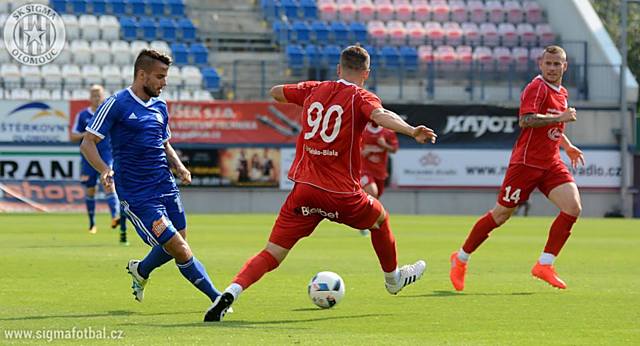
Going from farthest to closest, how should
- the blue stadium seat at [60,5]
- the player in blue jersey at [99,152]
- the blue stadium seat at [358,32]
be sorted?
the blue stadium seat at [358,32] < the blue stadium seat at [60,5] < the player in blue jersey at [99,152]

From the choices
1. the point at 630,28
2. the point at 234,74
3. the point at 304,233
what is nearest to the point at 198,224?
the point at 234,74

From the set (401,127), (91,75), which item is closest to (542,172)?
(401,127)

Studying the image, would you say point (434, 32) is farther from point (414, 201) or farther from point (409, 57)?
point (414, 201)

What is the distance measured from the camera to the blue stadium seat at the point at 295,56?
36312 mm

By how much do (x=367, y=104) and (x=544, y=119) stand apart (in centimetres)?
302

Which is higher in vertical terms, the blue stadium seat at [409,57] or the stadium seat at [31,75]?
the blue stadium seat at [409,57]

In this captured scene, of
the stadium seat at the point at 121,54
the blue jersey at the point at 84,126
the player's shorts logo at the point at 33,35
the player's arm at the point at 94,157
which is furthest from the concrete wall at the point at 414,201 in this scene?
the player's arm at the point at 94,157

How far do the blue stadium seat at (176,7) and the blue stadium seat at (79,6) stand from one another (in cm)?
264

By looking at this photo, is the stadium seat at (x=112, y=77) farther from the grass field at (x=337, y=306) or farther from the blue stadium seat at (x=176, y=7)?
the grass field at (x=337, y=306)

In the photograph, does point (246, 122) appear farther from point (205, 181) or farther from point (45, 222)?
point (45, 222)

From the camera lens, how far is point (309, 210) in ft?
30.3

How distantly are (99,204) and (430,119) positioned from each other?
31.3 feet

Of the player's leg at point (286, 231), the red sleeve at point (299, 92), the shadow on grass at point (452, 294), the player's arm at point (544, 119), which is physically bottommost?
the shadow on grass at point (452, 294)

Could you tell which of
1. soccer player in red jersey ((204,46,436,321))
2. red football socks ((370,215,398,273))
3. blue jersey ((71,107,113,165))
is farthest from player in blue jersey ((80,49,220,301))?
blue jersey ((71,107,113,165))
